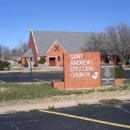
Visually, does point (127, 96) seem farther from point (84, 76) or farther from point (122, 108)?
point (84, 76)

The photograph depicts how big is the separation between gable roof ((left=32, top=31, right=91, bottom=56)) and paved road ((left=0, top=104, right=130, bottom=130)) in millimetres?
40646

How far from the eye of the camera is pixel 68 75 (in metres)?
13.2

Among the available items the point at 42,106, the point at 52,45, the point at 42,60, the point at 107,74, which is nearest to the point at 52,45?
the point at 52,45

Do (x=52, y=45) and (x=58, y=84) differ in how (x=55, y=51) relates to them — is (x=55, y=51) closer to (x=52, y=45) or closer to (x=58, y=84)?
(x=52, y=45)

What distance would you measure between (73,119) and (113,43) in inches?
1485

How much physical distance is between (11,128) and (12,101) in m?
3.52

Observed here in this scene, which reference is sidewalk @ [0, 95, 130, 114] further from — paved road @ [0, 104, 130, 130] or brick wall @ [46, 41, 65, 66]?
brick wall @ [46, 41, 65, 66]

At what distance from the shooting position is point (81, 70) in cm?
1332

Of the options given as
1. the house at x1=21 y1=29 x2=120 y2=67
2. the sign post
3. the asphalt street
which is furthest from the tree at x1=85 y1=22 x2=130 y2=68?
the sign post

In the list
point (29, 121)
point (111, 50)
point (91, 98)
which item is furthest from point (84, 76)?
point (111, 50)

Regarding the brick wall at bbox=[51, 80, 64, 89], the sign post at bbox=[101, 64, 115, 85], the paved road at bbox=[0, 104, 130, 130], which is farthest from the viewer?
the sign post at bbox=[101, 64, 115, 85]

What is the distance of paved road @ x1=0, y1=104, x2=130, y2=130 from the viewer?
616 centimetres

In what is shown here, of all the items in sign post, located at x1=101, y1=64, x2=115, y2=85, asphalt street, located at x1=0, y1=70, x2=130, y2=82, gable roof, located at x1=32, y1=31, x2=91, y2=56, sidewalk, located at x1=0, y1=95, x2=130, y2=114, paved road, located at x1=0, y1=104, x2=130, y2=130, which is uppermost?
gable roof, located at x1=32, y1=31, x2=91, y2=56

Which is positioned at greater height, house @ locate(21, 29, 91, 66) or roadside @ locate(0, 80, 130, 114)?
house @ locate(21, 29, 91, 66)
